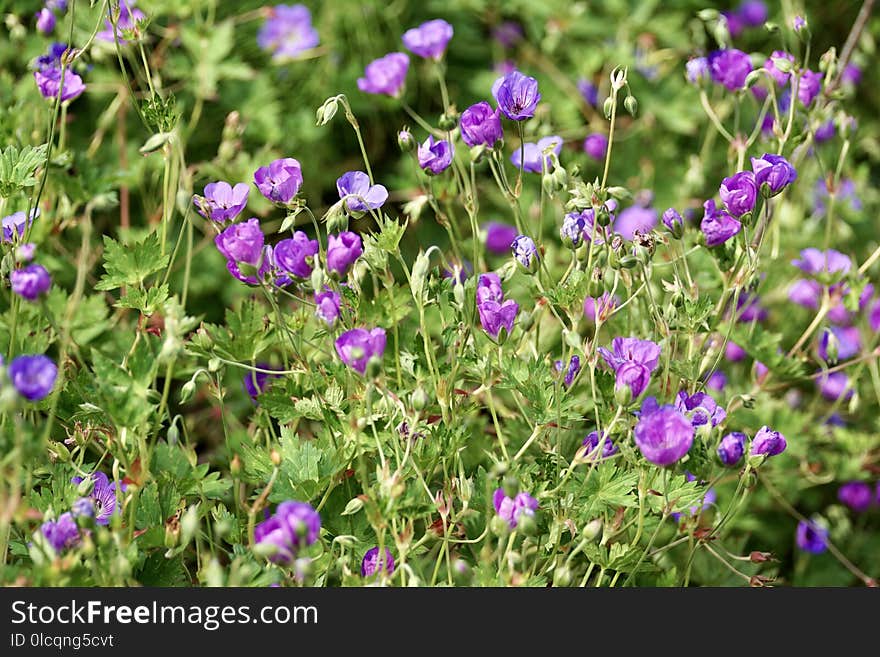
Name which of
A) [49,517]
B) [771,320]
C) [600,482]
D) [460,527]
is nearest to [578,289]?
[600,482]

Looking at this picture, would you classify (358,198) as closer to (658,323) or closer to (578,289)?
(578,289)

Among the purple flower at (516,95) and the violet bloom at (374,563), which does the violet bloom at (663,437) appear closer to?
the violet bloom at (374,563)

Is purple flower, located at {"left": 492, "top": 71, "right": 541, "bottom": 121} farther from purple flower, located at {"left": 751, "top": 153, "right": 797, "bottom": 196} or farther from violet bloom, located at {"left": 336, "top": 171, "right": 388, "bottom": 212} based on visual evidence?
purple flower, located at {"left": 751, "top": 153, "right": 797, "bottom": 196}

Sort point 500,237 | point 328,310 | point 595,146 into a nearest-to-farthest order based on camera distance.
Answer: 1. point 328,310
2. point 595,146
3. point 500,237

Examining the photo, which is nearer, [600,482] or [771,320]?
[600,482]

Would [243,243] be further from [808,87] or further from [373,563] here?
[808,87]

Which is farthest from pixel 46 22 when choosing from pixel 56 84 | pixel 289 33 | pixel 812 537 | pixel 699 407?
pixel 812 537

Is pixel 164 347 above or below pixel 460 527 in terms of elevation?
above

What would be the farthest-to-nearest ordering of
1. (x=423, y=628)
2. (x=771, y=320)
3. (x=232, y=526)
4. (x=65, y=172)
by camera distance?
1. (x=771, y=320)
2. (x=65, y=172)
3. (x=232, y=526)
4. (x=423, y=628)

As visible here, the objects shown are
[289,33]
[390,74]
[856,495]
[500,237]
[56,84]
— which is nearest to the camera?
[56,84]
